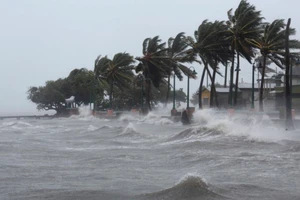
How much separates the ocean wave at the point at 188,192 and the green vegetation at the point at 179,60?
1743cm

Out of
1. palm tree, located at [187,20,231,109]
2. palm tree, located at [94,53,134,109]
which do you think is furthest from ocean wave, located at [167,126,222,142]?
palm tree, located at [94,53,134,109]

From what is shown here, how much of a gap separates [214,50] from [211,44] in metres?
0.66

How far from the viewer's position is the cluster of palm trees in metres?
43.1

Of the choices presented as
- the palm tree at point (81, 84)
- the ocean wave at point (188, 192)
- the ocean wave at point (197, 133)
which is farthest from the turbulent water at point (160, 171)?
the palm tree at point (81, 84)

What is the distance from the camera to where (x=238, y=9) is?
4522 centimetres

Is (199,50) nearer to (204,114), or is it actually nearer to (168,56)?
(168,56)

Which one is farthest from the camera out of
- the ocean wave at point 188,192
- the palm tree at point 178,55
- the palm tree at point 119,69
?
the palm tree at point 119,69

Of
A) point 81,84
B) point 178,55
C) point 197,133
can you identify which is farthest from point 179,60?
point 197,133

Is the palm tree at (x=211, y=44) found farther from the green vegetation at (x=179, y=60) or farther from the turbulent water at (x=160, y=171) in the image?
the turbulent water at (x=160, y=171)

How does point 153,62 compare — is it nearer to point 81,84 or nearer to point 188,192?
point 81,84

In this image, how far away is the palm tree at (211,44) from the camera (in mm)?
47000

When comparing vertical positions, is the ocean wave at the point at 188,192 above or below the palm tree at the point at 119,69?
below

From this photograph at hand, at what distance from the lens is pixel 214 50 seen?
156ft

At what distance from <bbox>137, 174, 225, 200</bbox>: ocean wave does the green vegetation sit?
17.4 m
